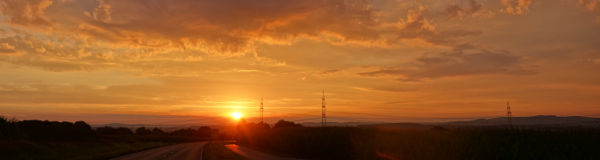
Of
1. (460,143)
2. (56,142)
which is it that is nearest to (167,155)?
(56,142)

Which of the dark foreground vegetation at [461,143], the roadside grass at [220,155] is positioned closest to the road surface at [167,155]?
the roadside grass at [220,155]

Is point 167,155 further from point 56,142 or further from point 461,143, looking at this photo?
point 461,143

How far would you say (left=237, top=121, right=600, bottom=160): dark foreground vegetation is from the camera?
16.9 meters

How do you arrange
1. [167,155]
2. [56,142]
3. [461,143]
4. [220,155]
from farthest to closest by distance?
[56,142]
[167,155]
[220,155]
[461,143]

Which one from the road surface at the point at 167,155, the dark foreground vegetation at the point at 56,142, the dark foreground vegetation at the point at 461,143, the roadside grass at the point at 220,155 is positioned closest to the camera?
the dark foreground vegetation at the point at 461,143

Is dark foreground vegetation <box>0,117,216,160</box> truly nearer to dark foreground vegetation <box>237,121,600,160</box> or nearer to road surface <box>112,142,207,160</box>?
road surface <box>112,142,207,160</box>

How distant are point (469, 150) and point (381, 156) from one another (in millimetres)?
8570

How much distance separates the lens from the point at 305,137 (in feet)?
142

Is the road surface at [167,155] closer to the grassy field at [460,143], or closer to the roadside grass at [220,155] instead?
the roadside grass at [220,155]

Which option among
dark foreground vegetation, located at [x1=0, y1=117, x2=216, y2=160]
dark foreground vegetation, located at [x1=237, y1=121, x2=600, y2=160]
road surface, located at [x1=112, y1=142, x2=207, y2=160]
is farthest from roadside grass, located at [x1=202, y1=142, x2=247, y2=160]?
dark foreground vegetation, located at [x1=0, y1=117, x2=216, y2=160]

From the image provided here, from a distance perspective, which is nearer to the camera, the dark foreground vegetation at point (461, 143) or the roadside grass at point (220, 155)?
the dark foreground vegetation at point (461, 143)

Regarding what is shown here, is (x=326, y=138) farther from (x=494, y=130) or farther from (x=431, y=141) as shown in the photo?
(x=494, y=130)

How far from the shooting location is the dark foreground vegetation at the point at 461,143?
1694 centimetres

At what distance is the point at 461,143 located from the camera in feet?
68.2
